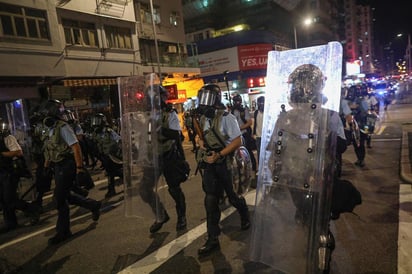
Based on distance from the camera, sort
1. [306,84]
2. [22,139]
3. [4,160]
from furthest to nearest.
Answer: [22,139], [4,160], [306,84]

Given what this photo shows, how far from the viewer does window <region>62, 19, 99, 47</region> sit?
1773 cm

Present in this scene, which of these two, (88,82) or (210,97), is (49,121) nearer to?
(210,97)

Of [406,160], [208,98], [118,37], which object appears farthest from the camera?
[118,37]

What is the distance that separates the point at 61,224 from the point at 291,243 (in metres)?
3.33

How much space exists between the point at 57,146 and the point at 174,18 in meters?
24.6

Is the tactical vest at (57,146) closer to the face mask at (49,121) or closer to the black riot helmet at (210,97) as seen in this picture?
the face mask at (49,121)

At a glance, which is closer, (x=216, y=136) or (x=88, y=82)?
(x=216, y=136)

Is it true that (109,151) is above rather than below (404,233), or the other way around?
above

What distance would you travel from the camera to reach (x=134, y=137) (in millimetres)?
4496

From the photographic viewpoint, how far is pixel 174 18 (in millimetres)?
26875

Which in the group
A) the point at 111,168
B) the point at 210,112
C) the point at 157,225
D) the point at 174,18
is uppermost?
the point at 174,18

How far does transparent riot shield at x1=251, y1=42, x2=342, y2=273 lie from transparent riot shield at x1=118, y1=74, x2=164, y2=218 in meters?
1.75

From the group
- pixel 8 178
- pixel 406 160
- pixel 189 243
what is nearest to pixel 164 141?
pixel 189 243

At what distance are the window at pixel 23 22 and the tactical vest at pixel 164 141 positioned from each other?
14.2 m
